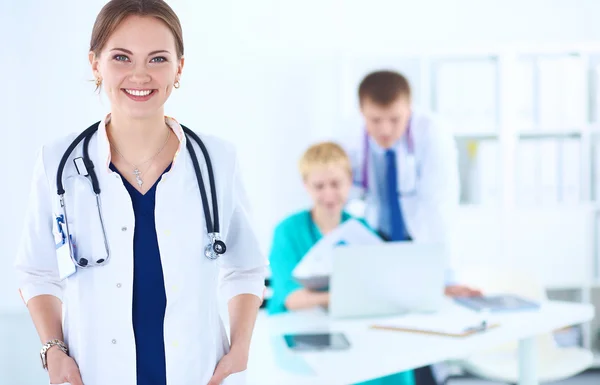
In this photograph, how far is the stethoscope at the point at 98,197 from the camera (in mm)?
1164

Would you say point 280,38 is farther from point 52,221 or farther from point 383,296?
point 52,221

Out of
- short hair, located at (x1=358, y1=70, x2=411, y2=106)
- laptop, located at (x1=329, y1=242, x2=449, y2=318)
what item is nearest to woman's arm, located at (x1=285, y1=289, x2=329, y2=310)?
laptop, located at (x1=329, y1=242, x2=449, y2=318)

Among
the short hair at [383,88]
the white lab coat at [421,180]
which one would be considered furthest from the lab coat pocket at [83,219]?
the white lab coat at [421,180]

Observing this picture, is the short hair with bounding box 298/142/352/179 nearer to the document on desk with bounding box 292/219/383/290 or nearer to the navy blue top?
the document on desk with bounding box 292/219/383/290

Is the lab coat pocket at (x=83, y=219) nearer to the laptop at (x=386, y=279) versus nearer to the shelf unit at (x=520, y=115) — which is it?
the laptop at (x=386, y=279)

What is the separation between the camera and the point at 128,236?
3.89 ft

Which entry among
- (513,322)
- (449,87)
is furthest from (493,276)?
(449,87)

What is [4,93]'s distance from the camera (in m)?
3.19

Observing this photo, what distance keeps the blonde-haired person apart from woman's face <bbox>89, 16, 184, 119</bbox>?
1393 millimetres

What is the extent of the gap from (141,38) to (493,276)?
223 centimetres

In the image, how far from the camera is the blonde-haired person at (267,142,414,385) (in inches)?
99.7

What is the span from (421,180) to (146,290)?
6.41 ft

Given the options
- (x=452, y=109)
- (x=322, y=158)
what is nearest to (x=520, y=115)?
(x=452, y=109)

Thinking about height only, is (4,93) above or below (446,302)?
above
